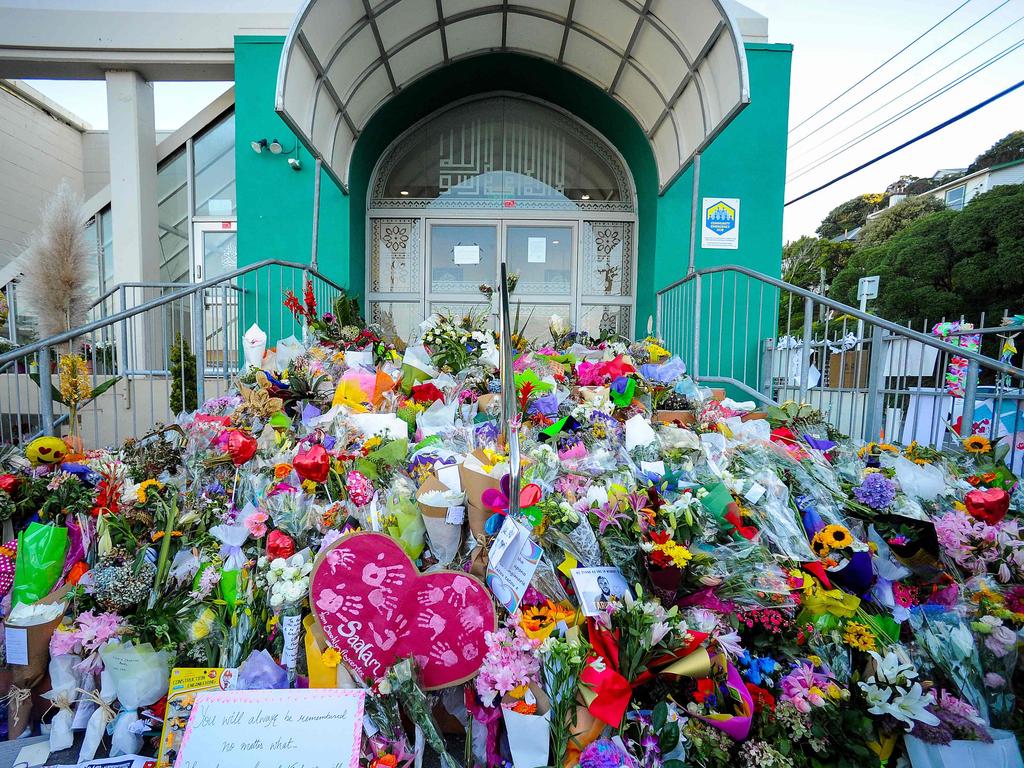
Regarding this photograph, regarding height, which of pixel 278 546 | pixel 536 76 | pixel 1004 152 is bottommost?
pixel 278 546

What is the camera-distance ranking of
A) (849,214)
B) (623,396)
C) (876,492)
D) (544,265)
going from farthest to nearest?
(849,214)
(544,265)
(623,396)
(876,492)

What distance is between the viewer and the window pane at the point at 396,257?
6988mm

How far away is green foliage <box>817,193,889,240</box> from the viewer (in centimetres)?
3744

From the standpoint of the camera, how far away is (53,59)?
730 centimetres

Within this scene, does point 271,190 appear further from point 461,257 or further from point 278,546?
point 278,546

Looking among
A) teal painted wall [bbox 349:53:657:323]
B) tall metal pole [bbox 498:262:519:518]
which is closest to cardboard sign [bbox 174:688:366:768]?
tall metal pole [bbox 498:262:519:518]

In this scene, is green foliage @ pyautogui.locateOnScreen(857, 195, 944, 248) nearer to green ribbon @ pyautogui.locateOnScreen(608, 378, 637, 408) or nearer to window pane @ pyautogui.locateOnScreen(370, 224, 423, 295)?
window pane @ pyautogui.locateOnScreen(370, 224, 423, 295)

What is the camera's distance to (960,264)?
15695 millimetres

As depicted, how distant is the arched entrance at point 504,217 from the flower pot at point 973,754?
18.4 ft

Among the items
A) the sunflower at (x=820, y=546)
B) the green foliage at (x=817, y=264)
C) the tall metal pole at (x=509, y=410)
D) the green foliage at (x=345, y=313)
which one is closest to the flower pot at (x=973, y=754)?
the sunflower at (x=820, y=546)

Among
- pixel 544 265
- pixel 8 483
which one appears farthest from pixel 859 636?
pixel 544 265

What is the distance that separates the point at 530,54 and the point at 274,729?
22.3 ft

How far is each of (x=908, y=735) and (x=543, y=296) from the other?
5.96 meters

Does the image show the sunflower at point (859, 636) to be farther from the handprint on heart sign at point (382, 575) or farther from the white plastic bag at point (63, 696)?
the white plastic bag at point (63, 696)
